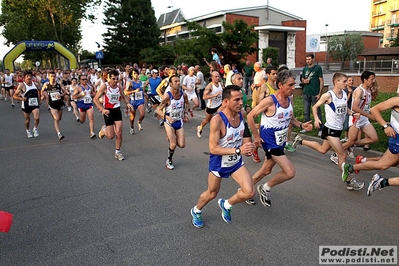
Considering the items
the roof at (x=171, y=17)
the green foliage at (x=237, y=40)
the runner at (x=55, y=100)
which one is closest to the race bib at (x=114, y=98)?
the runner at (x=55, y=100)

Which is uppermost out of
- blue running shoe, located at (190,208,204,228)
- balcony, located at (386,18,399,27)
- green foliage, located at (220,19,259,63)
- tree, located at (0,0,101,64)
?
balcony, located at (386,18,399,27)

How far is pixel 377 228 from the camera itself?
12.6 ft

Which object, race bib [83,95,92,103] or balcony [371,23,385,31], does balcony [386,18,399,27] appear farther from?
race bib [83,95,92,103]

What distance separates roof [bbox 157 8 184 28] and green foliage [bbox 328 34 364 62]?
25.6 metres

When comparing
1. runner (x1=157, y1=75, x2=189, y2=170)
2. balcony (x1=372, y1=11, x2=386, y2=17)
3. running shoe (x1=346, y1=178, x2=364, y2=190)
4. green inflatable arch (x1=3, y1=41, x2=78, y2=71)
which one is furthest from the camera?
balcony (x1=372, y1=11, x2=386, y2=17)

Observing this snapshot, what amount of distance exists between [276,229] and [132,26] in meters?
44.1

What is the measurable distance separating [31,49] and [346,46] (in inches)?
1776

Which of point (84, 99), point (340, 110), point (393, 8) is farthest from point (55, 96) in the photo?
point (393, 8)

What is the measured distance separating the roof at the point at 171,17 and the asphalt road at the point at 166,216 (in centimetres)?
5246

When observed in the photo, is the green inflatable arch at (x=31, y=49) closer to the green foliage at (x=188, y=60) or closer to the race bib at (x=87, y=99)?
the green foliage at (x=188, y=60)

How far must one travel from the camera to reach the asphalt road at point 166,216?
3471 millimetres

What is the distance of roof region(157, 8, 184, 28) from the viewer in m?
56.6

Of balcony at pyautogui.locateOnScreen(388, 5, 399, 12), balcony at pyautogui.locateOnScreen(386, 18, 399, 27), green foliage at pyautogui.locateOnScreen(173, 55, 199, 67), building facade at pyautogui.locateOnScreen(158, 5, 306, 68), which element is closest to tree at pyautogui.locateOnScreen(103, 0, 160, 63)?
building facade at pyautogui.locateOnScreen(158, 5, 306, 68)

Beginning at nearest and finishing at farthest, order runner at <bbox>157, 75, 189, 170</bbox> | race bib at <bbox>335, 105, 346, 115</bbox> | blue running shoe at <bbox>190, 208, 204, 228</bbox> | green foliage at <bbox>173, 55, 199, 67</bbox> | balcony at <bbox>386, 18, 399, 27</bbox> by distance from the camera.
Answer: blue running shoe at <bbox>190, 208, 204, 228</bbox>, race bib at <bbox>335, 105, 346, 115</bbox>, runner at <bbox>157, 75, 189, 170</bbox>, green foliage at <bbox>173, 55, 199, 67</bbox>, balcony at <bbox>386, 18, 399, 27</bbox>
